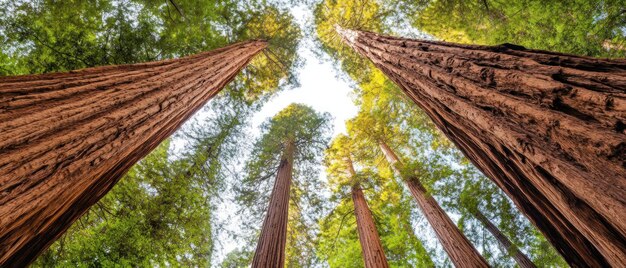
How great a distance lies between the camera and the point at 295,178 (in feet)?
33.9

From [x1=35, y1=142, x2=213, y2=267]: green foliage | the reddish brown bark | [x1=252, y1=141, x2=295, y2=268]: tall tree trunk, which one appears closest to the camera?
[x1=252, y1=141, x2=295, y2=268]: tall tree trunk

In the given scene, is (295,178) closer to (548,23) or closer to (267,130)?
(267,130)

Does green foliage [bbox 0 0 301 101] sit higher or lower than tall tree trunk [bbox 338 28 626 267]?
higher

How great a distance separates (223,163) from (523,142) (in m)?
8.36

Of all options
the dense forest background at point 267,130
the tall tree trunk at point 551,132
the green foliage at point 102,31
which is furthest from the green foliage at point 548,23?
the green foliage at point 102,31

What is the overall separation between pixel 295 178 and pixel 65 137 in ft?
29.7

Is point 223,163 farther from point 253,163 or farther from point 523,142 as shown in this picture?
point 523,142

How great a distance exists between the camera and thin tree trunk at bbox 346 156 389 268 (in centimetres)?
603

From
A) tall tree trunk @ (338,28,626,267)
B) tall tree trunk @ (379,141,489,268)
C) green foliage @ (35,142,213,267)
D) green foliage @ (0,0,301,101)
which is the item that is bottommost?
tall tree trunk @ (338,28,626,267)

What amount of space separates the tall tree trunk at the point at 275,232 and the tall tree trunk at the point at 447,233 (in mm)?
3065

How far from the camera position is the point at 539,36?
5285mm

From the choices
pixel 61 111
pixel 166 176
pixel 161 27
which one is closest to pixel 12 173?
pixel 61 111

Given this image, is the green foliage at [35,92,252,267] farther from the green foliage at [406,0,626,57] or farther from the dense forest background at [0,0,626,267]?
the green foliage at [406,0,626,57]

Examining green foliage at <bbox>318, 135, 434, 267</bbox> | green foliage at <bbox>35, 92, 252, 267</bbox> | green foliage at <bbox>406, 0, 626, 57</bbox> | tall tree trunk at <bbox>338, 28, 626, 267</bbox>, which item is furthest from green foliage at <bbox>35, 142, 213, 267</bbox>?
Answer: green foliage at <bbox>406, 0, 626, 57</bbox>
